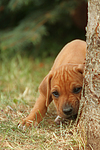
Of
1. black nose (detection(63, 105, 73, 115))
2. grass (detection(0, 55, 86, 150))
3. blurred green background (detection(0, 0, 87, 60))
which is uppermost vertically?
blurred green background (detection(0, 0, 87, 60))

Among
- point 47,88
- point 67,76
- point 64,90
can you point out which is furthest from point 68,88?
point 47,88

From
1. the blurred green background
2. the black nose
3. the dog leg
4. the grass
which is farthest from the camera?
the blurred green background

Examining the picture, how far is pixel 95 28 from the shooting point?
321cm

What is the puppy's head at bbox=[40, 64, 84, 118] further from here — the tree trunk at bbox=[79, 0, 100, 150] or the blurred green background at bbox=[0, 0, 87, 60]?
the blurred green background at bbox=[0, 0, 87, 60]

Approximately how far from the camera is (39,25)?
792cm

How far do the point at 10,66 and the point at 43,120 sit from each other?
410 cm

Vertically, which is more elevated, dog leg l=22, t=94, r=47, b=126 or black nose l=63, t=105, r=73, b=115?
black nose l=63, t=105, r=73, b=115

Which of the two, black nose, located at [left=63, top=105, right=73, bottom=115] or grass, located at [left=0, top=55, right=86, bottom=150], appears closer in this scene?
grass, located at [left=0, top=55, right=86, bottom=150]

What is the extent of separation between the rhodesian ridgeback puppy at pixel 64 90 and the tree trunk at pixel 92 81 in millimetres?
417

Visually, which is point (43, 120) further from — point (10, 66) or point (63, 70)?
point (10, 66)

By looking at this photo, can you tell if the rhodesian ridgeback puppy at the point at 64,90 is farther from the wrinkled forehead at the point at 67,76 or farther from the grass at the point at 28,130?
the grass at the point at 28,130

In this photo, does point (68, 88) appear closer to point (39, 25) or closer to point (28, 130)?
point (28, 130)

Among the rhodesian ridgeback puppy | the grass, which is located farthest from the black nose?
the grass

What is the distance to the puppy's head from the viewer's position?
396cm
